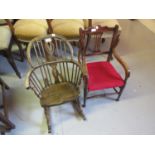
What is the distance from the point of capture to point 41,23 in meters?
2.17

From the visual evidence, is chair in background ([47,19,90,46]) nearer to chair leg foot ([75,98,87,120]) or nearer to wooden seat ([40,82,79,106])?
wooden seat ([40,82,79,106])

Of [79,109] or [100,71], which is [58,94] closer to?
[79,109]

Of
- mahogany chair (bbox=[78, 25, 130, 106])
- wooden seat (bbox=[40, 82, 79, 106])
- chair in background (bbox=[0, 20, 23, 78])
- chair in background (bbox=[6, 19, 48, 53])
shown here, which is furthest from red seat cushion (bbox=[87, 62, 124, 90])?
chair in background (bbox=[0, 20, 23, 78])

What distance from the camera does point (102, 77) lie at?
1728 mm

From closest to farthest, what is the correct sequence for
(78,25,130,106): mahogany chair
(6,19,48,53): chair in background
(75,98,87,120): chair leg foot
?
1. (78,25,130,106): mahogany chair
2. (75,98,87,120): chair leg foot
3. (6,19,48,53): chair in background

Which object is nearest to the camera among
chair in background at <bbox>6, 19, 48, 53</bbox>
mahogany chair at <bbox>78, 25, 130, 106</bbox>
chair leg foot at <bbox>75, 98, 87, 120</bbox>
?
mahogany chair at <bbox>78, 25, 130, 106</bbox>

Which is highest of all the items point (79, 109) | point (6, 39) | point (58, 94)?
point (6, 39)

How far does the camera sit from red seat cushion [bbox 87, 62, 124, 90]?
1.65 meters

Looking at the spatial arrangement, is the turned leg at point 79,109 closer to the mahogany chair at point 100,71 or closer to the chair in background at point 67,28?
→ the mahogany chair at point 100,71

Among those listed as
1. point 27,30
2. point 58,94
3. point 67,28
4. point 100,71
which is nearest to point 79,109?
point 58,94

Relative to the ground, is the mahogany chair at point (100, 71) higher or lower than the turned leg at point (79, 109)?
higher

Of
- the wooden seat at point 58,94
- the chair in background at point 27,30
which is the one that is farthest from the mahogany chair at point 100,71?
the chair in background at point 27,30

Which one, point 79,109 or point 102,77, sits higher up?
point 102,77

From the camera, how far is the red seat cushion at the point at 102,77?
165 cm
